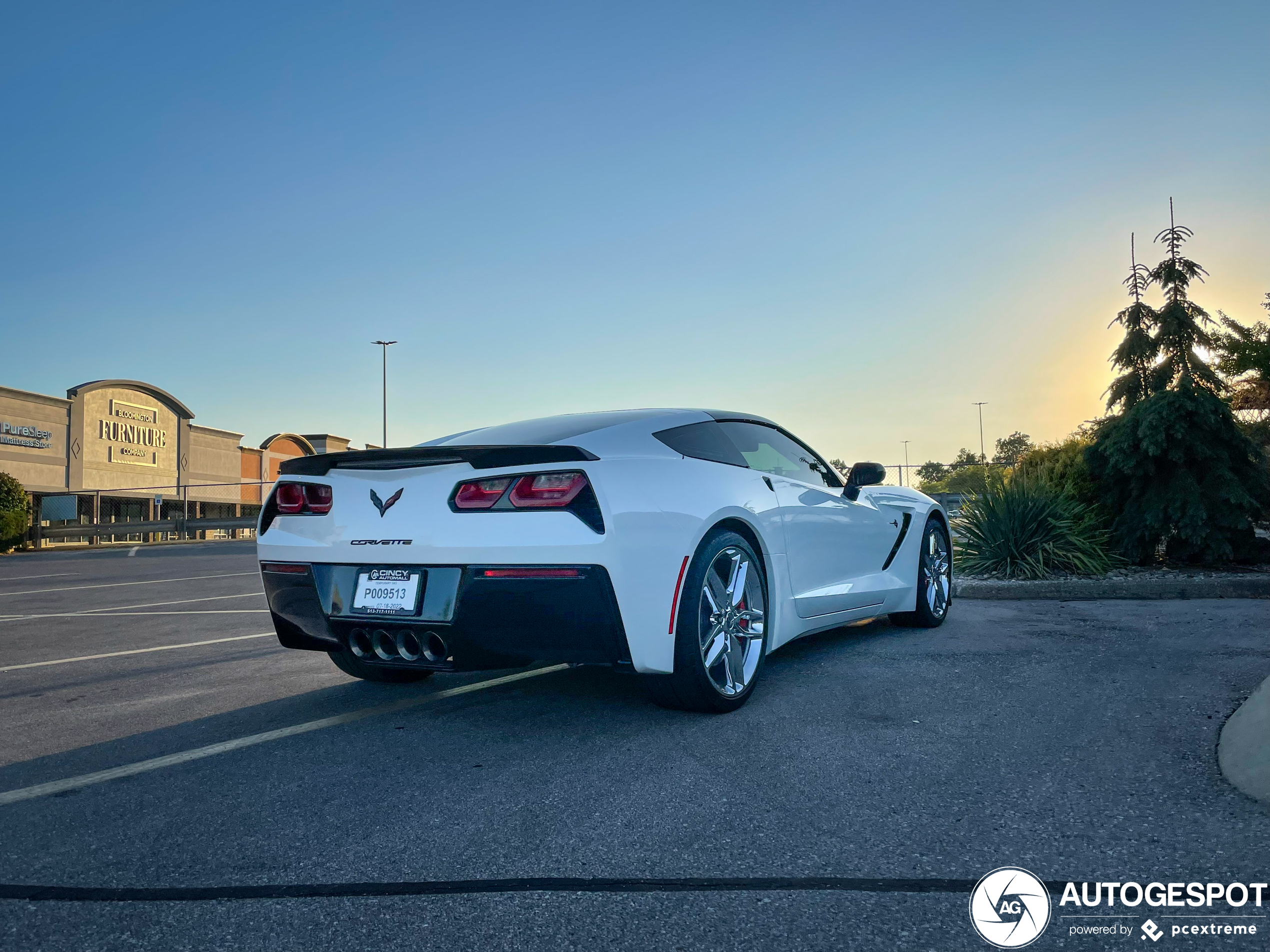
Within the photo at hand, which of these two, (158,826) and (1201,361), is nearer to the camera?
(158,826)

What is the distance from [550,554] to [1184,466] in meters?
8.49

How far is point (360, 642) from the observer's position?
3951mm

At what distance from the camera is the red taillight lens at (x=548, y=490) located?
11.8ft

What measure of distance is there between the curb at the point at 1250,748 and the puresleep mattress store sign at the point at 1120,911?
0.74 meters

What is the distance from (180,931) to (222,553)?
2295 cm

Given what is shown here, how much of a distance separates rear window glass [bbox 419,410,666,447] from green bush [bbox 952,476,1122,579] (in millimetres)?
6470

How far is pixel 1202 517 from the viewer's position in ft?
30.5

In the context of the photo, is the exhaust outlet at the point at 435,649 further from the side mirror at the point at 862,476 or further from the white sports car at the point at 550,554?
the side mirror at the point at 862,476

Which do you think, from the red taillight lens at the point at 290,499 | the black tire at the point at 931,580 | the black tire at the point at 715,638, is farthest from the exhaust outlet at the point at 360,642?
the black tire at the point at 931,580

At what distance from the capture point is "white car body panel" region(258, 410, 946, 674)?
3.58 meters

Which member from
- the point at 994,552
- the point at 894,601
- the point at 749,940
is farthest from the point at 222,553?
the point at 749,940

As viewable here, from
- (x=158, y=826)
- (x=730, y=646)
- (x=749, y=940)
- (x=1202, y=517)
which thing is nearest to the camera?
(x=749, y=940)

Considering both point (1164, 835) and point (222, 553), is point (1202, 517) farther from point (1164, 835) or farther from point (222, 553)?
point (222, 553)

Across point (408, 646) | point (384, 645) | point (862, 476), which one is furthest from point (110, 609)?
point (862, 476)
